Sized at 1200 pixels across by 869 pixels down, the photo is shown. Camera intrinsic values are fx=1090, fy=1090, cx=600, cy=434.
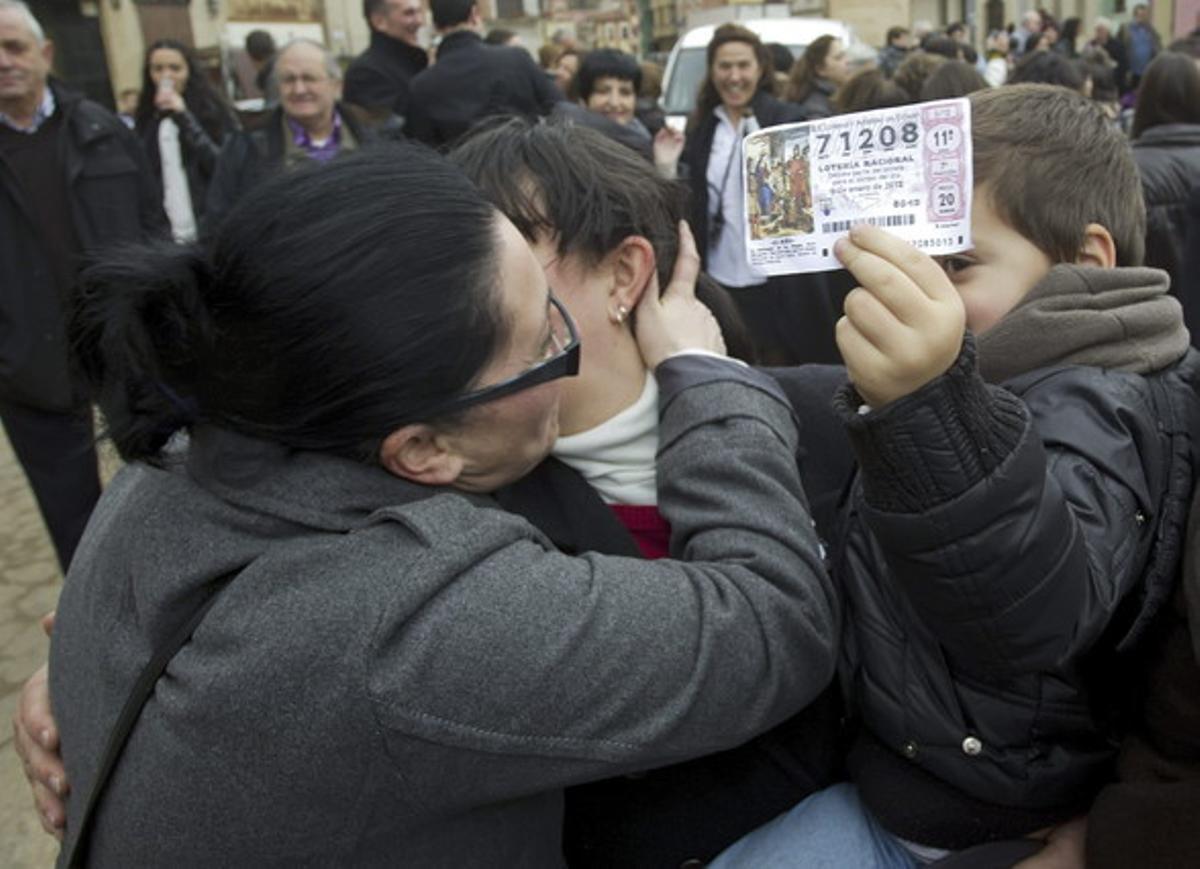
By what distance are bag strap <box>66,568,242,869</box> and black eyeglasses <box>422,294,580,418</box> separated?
0.26 m

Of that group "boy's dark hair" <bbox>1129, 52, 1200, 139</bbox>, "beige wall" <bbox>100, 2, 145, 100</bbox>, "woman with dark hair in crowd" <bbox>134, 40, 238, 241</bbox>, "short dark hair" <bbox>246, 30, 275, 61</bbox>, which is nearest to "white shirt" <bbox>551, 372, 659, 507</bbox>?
"boy's dark hair" <bbox>1129, 52, 1200, 139</bbox>

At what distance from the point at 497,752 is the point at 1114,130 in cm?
118

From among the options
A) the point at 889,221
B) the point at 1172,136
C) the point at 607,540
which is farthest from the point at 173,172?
the point at 889,221

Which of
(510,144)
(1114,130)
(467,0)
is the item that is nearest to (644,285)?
(510,144)

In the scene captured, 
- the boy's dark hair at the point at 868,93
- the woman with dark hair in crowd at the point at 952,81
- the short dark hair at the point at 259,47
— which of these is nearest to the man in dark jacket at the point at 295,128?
the boy's dark hair at the point at 868,93

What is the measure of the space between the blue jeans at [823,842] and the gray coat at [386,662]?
0.23m

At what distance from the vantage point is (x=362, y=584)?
98 centimetres

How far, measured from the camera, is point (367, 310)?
1.01m

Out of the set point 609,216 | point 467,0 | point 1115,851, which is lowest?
point 1115,851

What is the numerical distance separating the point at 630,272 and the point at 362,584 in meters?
0.64

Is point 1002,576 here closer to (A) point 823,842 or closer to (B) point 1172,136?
(A) point 823,842

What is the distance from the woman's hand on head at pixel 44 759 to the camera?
4.28 ft

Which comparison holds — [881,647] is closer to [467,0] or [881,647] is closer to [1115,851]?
[1115,851]

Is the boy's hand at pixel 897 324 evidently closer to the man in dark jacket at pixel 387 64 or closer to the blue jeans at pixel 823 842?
the blue jeans at pixel 823 842
